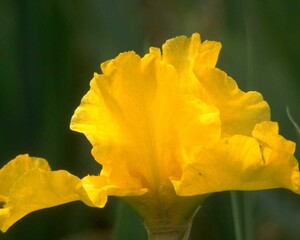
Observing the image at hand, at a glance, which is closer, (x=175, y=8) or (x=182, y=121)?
(x=182, y=121)

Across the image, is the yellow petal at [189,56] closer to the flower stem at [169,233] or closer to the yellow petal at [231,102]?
the yellow petal at [231,102]

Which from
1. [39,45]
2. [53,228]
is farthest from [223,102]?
[39,45]

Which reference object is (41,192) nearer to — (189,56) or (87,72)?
(189,56)

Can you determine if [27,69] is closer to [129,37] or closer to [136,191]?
[129,37]

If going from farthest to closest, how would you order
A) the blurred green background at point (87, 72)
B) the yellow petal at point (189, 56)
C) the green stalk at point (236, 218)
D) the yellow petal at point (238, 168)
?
the blurred green background at point (87, 72)
the green stalk at point (236, 218)
the yellow petal at point (189, 56)
the yellow petal at point (238, 168)

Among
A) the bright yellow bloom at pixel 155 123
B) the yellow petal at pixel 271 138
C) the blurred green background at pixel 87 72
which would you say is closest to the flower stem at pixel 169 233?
the bright yellow bloom at pixel 155 123

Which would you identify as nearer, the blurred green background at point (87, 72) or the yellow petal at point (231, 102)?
the yellow petal at point (231, 102)

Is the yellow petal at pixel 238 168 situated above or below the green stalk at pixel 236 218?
above

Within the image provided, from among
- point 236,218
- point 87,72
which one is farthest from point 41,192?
point 87,72

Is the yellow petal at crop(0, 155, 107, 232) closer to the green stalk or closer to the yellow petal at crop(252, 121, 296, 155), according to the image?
the yellow petal at crop(252, 121, 296, 155)
